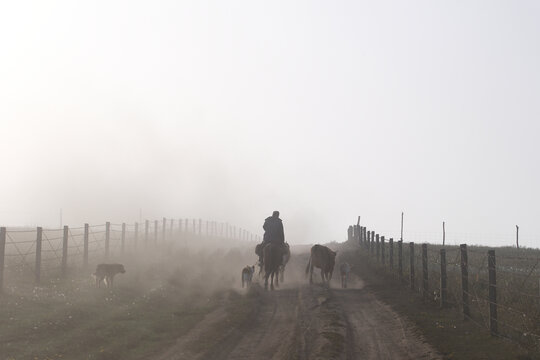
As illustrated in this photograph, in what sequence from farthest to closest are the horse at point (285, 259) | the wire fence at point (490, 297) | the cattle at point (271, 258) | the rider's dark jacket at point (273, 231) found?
the horse at point (285, 259) → the rider's dark jacket at point (273, 231) → the cattle at point (271, 258) → the wire fence at point (490, 297)

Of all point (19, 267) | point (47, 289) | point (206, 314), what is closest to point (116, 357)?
point (206, 314)

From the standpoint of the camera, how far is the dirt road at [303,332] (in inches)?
525

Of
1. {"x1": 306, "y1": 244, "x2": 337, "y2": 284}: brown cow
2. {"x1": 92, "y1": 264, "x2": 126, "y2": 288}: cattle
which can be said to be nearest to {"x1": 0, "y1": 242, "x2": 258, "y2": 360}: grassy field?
{"x1": 92, "y1": 264, "x2": 126, "y2": 288}: cattle

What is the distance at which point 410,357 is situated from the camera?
42.3 ft

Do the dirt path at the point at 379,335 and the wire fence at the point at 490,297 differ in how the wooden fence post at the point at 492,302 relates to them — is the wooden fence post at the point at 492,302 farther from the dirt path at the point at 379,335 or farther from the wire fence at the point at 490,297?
the dirt path at the point at 379,335

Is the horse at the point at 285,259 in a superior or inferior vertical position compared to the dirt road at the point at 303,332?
superior

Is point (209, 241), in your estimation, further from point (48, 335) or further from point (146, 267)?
point (48, 335)

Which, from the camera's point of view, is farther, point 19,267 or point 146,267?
point 146,267

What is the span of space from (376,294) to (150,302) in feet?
28.2

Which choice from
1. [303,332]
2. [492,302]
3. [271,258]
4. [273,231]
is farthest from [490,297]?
[273,231]

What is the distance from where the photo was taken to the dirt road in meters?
13.3

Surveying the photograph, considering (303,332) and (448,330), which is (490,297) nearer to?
(448,330)

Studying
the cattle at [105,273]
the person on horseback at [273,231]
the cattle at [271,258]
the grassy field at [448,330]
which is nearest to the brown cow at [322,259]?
the person on horseback at [273,231]

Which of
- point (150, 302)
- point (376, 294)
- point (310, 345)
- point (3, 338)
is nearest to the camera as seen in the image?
point (310, 345)
